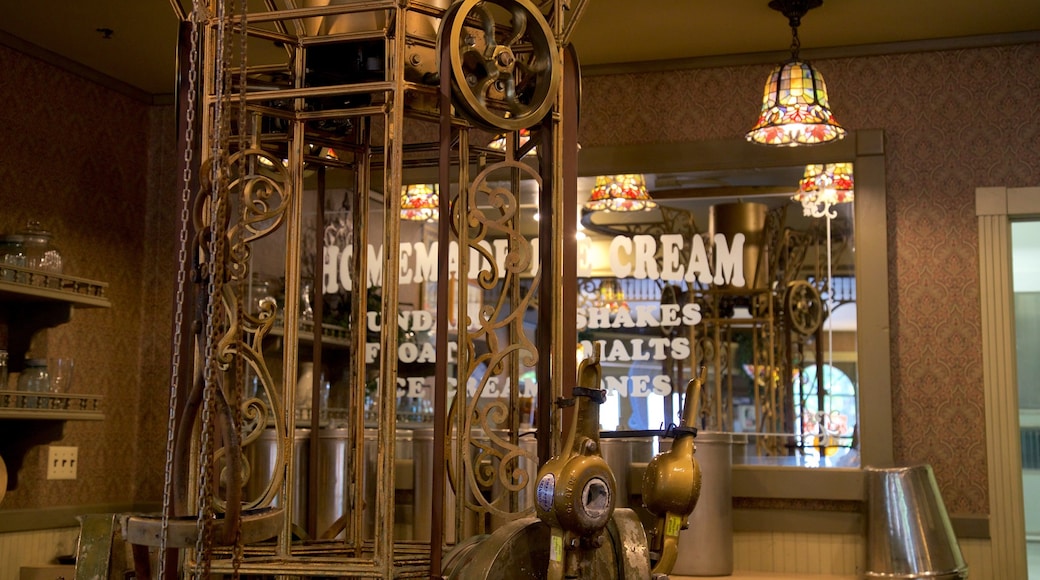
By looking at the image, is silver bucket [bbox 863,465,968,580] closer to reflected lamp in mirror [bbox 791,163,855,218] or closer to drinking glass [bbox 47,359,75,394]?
reflected lamp in mirror [bbox 791,163,855,218]

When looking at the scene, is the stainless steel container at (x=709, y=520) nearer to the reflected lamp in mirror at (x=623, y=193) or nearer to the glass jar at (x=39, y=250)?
the reflected lamp in mirror at (x=623, y=193)

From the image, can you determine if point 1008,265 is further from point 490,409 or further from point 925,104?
point 490,409

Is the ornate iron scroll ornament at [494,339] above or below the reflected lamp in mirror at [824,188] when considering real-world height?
below

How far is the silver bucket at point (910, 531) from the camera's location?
3.55 m

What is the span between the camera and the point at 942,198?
4035 millimetres

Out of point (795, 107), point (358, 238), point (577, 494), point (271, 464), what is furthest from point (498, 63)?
point (271, 464)

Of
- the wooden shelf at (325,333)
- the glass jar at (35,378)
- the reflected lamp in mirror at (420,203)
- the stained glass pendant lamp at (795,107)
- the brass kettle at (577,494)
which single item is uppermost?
the stained glass pendant lamp at (795,107)

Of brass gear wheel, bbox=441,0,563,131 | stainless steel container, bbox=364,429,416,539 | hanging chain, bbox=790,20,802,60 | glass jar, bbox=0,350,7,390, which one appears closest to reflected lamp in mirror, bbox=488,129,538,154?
brass gear wheel, bbox=441,0,563,131

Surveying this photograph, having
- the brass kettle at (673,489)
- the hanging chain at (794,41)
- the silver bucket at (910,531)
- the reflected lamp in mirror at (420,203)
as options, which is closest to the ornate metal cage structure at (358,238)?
the brass kettle at (673,489)

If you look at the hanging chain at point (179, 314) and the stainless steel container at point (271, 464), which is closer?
the hanging chain at point (179, 314)

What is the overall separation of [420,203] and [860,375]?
1.84 metres

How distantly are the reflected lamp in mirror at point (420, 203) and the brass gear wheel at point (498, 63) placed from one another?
2516 millimetres

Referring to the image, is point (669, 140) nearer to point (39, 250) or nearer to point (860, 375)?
point (860, 375)

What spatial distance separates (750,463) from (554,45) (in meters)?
2.49
